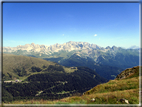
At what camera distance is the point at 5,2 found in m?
5.74

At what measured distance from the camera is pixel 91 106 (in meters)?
5.28

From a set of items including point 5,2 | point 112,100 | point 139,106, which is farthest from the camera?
point 112,100

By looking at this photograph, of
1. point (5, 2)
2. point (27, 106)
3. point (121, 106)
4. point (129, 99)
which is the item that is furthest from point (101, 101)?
point (5, 2)

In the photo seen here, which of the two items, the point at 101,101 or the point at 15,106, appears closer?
the point at 15,106

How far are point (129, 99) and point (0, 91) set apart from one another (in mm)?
9615

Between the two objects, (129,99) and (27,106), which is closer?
(27,106)

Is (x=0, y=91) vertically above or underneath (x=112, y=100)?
above

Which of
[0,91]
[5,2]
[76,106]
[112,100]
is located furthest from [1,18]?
[112,100]

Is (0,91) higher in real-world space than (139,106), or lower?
higher

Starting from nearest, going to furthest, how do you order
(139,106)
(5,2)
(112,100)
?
(139,106), (5,2), (112,100)

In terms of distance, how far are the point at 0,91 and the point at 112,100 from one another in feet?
27.1

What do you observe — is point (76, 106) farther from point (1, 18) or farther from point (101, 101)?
point (1, 18)

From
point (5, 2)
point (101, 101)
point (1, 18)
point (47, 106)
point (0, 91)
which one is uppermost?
point (5, 2)

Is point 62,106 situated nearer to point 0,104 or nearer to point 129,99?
point 0,104
